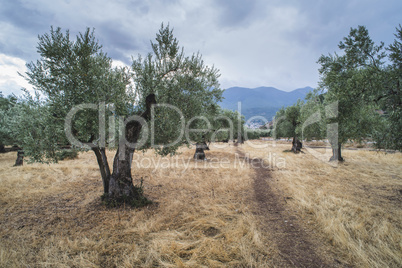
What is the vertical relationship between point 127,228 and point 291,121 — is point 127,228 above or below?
below

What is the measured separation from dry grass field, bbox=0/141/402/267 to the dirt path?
0.34m

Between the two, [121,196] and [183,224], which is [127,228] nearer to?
[183,224]

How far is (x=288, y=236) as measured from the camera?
6.73 metres

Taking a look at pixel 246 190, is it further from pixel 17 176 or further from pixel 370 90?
pixel 17 176

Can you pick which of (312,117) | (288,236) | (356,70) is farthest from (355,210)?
(312,117)

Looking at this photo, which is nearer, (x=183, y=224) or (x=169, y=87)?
(x=183, y=224)

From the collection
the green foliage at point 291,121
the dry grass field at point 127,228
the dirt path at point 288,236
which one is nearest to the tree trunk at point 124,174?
the dry grass field at point 127,228

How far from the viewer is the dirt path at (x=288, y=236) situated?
5.32 meters

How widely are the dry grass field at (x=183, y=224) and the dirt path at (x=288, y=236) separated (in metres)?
0.34

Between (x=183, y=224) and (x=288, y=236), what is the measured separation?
15.1 feet

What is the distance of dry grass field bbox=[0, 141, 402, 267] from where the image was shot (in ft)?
17.3

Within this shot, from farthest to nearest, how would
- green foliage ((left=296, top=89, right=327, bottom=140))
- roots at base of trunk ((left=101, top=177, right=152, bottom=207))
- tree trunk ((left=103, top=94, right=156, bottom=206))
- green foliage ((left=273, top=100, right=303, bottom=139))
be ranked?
1. green foliage ((left=273, top=100, right=303, bottom=139))
2. green foliage ((left=296, top=89, right=327, bottom=140))
3. roots at base of trunk ((left=101, top=177, right=152, bottom=207))
4. tree trunk ((left=103, top=94, right=156, bottom=206))

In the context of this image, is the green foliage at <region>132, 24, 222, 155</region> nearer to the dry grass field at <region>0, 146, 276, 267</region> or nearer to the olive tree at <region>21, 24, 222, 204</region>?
the olive tree at <region>21, 24, 222, 204</region>

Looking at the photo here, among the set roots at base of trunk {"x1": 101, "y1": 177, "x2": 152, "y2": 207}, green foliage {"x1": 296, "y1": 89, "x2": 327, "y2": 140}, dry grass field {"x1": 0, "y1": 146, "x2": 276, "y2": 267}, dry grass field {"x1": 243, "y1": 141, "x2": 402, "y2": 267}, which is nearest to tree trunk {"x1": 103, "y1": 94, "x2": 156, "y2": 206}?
roots at base of trunk {"x1": 101, "y1": 177, "x2": 152, "y2": 207}
